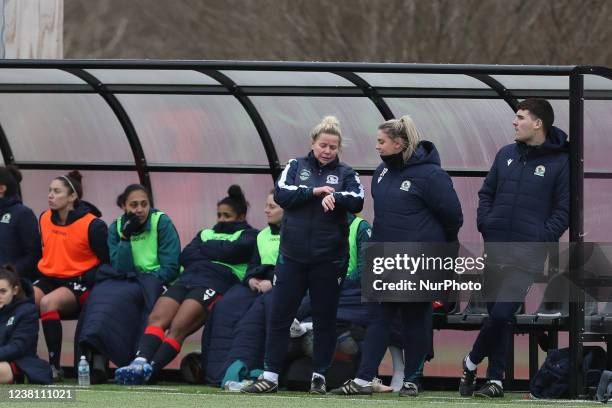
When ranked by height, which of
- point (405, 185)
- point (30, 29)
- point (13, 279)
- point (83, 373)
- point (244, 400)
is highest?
point (30, 29)

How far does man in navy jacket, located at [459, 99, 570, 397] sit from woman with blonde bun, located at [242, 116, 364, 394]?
0.88 meters

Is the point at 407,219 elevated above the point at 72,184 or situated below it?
below

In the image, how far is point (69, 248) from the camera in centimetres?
1538

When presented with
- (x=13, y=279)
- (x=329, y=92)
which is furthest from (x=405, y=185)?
(x=13, y=279)

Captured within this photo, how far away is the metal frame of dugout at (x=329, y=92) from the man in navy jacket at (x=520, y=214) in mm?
126

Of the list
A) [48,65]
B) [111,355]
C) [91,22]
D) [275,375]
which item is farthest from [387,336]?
[91,22]

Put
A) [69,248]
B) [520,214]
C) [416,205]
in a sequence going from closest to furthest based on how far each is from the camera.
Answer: [520,214] → [416,205] → [69,248]

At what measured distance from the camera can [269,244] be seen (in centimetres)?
1496

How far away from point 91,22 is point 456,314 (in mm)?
20112

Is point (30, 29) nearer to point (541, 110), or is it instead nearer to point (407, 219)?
point (407, 219)

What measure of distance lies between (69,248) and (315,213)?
2.50 meters

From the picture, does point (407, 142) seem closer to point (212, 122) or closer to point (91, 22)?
point (212, 122)

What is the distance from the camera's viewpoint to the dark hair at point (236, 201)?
607 inches

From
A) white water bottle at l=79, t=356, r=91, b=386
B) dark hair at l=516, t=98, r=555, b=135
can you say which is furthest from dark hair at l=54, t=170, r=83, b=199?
dark hair at l=516, t=98, r=555, b=135
